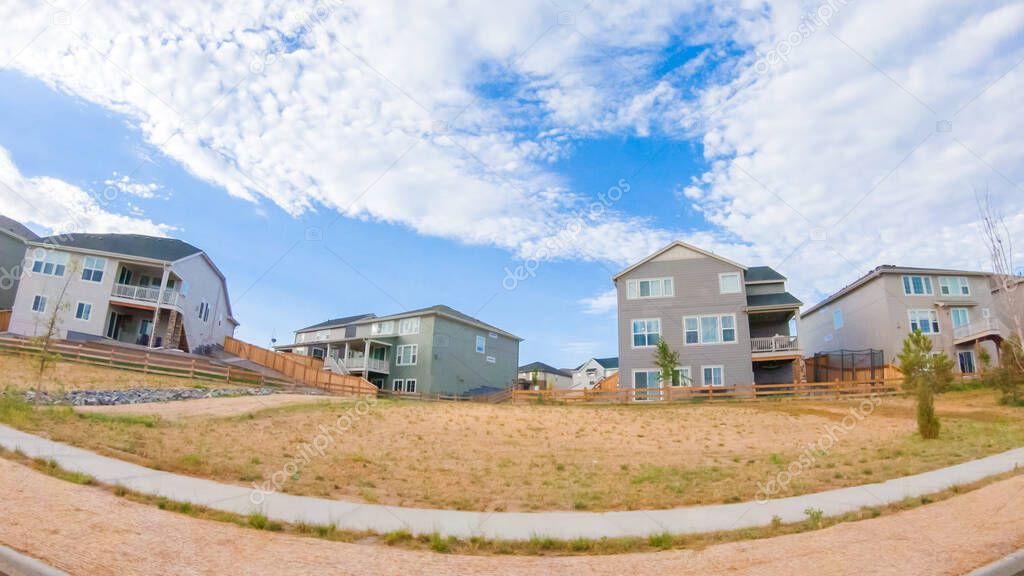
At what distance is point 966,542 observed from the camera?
640 centimetres

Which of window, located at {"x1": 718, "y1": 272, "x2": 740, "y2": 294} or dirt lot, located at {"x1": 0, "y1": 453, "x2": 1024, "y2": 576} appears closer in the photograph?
dirt lot, located at {"x1": 0, "y1": 453, "x2": 1024, "y2": 576}

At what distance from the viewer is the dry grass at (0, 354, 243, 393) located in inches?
919

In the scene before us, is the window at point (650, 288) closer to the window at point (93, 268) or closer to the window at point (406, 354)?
the window at point (406, 354)

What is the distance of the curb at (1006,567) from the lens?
17.9ft

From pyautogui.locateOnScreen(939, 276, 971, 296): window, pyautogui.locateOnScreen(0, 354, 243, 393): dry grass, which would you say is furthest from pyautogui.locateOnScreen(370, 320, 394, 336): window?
pyautogui.locateOnScreen(939, 276, 971, 296): window

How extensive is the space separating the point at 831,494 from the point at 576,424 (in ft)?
42.9

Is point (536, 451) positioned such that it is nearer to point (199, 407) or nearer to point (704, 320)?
point (199, 407)

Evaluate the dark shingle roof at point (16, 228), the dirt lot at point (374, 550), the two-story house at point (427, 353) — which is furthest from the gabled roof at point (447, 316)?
the dirt lot at point (374, 550)

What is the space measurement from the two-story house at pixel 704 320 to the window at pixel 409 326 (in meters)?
17.4

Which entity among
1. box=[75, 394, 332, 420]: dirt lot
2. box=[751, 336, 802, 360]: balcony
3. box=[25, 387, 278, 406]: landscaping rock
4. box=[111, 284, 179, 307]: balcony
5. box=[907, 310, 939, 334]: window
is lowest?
box=[75, 394, 332, 420]: dirt lot

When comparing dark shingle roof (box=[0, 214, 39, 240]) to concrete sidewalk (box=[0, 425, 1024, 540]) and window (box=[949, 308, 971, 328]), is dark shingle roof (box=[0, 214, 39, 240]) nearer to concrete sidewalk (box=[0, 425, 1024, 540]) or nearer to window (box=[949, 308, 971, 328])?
concrete sidewalk (box=[0, 425, 1024, 540])

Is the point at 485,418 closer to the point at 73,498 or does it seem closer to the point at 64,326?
the point at 73,498

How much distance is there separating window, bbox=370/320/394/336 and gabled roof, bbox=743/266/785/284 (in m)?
27.7

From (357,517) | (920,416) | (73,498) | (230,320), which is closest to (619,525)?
(357,517)
